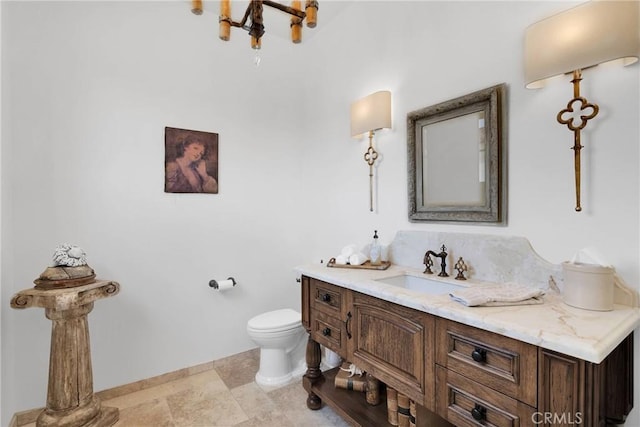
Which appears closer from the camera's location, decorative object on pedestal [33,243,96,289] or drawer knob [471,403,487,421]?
drawer knob [471,403,487,421]

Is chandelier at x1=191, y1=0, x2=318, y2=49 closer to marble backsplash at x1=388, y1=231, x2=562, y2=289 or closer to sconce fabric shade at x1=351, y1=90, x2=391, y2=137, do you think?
sconce fabric shade at x1=351, y1=90, x2=391, y2=137

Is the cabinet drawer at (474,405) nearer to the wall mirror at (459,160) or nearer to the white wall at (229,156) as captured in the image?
the white wall at (229,156)

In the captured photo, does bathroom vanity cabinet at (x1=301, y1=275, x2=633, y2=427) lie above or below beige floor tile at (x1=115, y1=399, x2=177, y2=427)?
above

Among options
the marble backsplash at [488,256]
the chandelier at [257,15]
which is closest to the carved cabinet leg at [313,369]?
the marble backsplash at [488,256]

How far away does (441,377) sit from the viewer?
1.27 metres

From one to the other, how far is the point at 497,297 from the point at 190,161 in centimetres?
224

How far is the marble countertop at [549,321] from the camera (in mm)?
918

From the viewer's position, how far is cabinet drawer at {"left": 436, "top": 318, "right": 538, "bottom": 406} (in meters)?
1.02

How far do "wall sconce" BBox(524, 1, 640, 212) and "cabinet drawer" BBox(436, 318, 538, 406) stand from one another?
72 centimetres

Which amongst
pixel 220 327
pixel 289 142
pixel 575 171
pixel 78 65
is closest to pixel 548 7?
pixel 575 171

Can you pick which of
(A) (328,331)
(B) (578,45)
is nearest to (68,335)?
(A) (328,331)

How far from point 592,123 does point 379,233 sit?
1.32m

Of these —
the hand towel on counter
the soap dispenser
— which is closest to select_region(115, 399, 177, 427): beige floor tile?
the soap dispenser

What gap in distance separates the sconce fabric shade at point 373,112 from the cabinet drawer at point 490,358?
1377 millimetres
